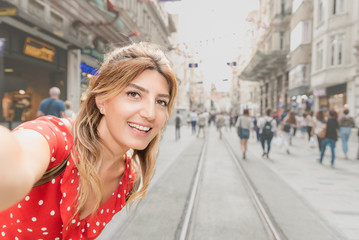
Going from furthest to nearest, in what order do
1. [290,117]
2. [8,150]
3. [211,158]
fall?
[290,117]
[211,158]
[8,150]

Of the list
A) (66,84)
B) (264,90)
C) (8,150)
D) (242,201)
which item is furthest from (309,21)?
(8,150)

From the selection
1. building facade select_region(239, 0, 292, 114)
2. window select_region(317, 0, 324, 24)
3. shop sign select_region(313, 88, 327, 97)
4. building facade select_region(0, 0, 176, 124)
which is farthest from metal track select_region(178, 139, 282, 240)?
building facade select_region(239, 0, 292, 114)

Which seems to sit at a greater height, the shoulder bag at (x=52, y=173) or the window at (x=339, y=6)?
the window at (x=339, y=6)

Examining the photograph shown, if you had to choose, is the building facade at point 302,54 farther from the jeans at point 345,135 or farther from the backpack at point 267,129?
the backpack at point 267,129

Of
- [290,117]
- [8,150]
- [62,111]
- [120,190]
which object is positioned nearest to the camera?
[8,150]

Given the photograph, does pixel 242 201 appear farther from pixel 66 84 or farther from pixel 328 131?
pixel 66 84

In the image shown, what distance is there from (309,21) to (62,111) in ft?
74.2

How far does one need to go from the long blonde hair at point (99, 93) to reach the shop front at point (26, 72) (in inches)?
348

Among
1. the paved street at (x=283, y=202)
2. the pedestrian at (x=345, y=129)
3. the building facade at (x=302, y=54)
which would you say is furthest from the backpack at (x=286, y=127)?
the building facade at (x=302, y=54)

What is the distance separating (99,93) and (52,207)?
1.68ft

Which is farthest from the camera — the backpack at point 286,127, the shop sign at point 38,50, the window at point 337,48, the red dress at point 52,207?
the window at point 337,48

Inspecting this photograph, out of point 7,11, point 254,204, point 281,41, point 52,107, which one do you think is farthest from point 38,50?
point 281,41

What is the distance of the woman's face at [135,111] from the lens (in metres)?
1.03

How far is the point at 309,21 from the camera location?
69.9 feet
